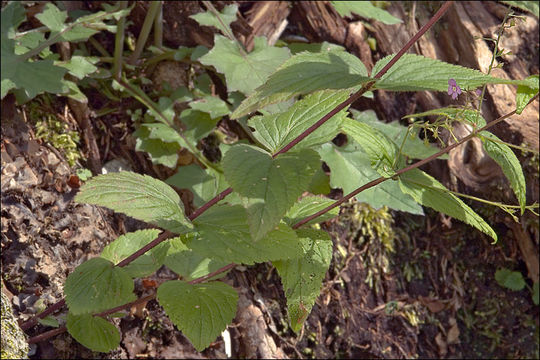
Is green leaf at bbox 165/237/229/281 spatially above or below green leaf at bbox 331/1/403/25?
below

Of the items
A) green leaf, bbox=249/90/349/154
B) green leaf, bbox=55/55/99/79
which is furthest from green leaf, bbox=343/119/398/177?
green leaf, bbox=55/55/99/79

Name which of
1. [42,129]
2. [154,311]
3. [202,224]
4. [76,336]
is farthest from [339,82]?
[42,129]

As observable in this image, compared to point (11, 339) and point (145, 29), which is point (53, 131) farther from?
point (11, 339)

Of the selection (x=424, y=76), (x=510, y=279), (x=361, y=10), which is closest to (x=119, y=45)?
(x=361, y=10)

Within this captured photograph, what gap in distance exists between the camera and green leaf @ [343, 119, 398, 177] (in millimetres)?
1781

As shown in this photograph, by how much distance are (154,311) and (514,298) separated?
240 centimetres

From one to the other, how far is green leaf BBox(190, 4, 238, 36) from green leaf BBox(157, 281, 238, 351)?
5.40 ft

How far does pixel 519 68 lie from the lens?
12.2ft

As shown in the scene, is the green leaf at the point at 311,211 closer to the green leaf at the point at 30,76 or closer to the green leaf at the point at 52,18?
the green leaf at the point at 30,76

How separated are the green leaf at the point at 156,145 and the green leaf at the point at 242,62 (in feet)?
1.42

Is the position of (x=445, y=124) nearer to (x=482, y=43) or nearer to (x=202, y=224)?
(x=202, y=224)

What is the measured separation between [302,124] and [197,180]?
1272mm

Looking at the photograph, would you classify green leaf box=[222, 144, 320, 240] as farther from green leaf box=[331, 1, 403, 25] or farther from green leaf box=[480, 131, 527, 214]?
green leaf box=[331, 1, 403, 25]

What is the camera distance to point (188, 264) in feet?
6.81
